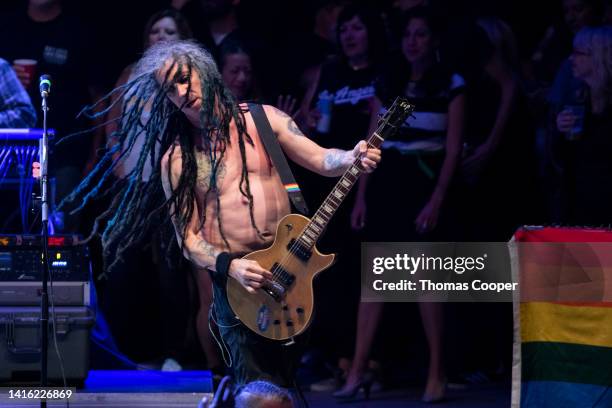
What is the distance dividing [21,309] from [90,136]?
1848 millimetres

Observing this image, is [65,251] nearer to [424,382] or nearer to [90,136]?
[90,136]

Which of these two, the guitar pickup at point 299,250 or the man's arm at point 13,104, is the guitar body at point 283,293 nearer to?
the guitar pickup at point 299,250

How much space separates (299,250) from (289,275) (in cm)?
12

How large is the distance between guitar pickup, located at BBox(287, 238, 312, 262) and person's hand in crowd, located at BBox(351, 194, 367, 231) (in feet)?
9.28

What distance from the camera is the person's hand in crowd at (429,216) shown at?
7.11m

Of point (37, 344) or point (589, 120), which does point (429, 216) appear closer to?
point (589, 120)

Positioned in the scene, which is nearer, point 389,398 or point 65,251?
point 65,251

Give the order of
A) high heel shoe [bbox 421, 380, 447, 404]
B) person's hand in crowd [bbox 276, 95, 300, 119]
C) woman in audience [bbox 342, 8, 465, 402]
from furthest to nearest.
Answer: person's hand in crowd [bbox 276, 95, 300, 119], woman in audience [bbox 342, 8, 465, 402], high heel shoe [bbox 421, 380, 447, 404]

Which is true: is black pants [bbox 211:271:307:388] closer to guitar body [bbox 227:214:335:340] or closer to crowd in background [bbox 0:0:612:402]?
guitar body [bbox 227:214:335:340]

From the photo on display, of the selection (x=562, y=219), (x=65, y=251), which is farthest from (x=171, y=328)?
(x=562, y=219)

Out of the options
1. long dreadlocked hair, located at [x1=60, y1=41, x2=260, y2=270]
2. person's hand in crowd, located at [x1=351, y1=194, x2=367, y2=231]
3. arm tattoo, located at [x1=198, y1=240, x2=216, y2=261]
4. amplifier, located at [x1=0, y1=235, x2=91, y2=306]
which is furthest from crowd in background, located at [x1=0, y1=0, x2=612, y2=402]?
arm tattoo, located at [x1=198, y1=240, x2=216, y2=261]

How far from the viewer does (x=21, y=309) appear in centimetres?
586

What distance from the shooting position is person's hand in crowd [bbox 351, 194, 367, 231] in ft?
23.8

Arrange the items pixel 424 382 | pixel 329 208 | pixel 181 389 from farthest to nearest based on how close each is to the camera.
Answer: pixel 424 382
pixel 181 389
pixel 329 208
